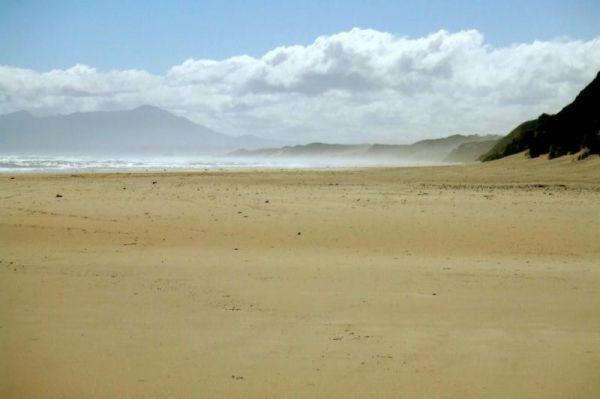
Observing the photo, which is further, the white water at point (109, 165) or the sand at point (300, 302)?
the white water at point (109, 165)

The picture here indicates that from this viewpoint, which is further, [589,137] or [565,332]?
[589,137]

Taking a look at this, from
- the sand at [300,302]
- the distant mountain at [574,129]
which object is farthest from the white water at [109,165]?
the sand at [300,302]

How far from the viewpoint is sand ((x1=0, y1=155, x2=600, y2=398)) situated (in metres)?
3.98

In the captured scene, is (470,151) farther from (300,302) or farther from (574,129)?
(300,302)

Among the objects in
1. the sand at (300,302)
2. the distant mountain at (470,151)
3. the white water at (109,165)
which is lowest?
the sand at (300,302)

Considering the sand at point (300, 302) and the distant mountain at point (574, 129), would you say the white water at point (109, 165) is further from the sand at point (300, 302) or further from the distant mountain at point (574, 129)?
the sand at point (300, 302)

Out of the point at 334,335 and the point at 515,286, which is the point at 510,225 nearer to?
the point at 515,286

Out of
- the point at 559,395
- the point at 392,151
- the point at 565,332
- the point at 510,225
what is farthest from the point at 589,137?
the point at 392,151

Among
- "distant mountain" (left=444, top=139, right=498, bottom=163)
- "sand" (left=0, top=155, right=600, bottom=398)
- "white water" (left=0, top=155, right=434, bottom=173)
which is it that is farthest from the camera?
"distant mountain" (left=444, top=139, right=498, bottom=163)

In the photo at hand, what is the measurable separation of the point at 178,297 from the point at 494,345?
3.42m

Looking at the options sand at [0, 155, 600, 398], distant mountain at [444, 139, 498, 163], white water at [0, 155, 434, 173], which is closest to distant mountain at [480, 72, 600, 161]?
sand at [0, 155, 600, 398]

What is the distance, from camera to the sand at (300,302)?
13.1 ft

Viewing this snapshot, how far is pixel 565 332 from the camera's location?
502 centimetres

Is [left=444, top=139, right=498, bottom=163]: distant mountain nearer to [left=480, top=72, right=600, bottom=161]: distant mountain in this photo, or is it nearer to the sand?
[left=480, top=72, right=600, bottom=161]: distant mountain
